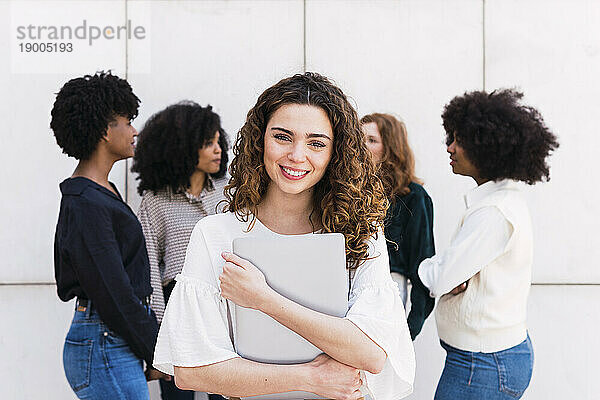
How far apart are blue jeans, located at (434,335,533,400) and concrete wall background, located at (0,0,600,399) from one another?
1.31 m

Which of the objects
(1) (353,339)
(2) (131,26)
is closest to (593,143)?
(2) (131,26)

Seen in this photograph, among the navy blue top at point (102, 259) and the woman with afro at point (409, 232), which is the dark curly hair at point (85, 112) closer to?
the navy blue top at point (102, 259)

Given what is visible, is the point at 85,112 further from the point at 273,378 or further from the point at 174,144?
the point at 273,378

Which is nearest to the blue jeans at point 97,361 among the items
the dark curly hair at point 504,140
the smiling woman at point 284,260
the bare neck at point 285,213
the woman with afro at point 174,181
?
the woman with afro at point 174,181

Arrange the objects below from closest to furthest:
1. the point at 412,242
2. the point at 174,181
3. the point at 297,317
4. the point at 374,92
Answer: the point at 297,317 < the point at 412,242 < the point at 174,181 < the point at 374,92

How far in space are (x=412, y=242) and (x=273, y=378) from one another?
1.69 metres

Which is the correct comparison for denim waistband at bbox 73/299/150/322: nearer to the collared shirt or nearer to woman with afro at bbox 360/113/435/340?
the collared shirt

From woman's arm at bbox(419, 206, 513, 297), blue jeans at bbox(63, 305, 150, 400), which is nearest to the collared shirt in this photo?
blue jeans at bbox(63, 305, 150, 400)

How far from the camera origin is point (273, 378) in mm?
1718

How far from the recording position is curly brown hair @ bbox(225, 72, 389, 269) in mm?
1870

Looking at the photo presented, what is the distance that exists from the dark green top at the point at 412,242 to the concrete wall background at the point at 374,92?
81cm

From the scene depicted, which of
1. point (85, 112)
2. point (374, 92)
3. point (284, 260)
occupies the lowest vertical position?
point (284, 260)

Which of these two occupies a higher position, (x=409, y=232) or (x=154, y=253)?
(x=409, y=232)

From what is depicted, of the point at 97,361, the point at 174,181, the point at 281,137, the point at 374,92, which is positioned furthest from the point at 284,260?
the point at 374,92
